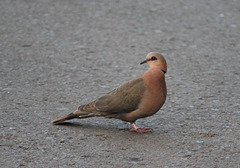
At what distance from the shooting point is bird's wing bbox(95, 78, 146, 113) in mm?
4719

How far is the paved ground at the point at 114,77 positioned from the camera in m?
4.38

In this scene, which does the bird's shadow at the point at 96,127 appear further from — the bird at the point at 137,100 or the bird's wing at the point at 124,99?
the bird's wing at the point at 124,99

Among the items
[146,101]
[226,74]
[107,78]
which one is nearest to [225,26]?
[226,74]

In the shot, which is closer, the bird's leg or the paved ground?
the paved ground

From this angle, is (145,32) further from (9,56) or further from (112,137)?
(112,137)

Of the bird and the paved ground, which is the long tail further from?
the paved ground

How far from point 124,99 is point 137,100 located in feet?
0.49

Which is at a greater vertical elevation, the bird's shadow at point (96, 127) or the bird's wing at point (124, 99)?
the bird's wing at point (124, 99)

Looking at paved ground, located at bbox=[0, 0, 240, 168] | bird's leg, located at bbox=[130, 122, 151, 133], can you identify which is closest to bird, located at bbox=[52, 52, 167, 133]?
bird's leg, located at bbox=[130, 122, 151, 133]

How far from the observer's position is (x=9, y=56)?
23.6ft

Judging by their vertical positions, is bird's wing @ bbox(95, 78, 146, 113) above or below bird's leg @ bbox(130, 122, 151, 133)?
above

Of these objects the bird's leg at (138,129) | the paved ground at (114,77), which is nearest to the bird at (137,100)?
the bird's leg at (138,129)

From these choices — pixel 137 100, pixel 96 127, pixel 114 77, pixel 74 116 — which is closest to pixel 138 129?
pixel 137 100

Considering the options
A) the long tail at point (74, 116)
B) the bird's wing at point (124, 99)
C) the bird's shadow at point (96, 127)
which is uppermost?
the bird's wing at point (124, 99)
